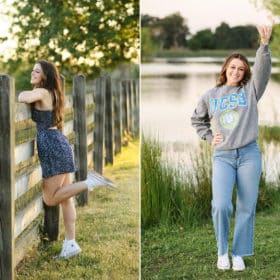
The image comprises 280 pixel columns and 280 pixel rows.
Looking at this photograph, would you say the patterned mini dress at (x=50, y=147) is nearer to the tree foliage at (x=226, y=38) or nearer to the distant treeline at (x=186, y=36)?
the distant treeline at (x=186, y=36)

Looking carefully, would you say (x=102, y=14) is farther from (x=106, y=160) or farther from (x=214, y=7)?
(x=106, y=160)

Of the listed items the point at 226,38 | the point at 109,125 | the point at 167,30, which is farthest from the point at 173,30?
the point at 109,125

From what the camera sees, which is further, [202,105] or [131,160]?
[131,160]

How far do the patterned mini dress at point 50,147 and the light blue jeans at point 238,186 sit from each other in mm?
817

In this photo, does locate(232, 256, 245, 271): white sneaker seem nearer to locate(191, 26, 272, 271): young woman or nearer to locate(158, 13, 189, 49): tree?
locate(191, 26, 272, 271): young woman

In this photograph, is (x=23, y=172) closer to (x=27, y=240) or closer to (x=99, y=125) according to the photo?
(x=27, y=240)

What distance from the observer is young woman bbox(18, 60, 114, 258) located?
3572 mm

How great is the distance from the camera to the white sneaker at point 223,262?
363 centimetres

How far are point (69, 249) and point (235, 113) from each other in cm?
125

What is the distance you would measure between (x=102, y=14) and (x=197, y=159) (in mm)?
1438

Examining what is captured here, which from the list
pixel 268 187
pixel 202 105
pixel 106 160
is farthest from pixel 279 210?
pixel 106 160

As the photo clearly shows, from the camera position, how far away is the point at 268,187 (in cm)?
390

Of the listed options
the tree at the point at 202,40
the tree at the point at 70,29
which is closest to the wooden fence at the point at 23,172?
the tree at the point at 70,29

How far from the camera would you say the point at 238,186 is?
3500 mm
